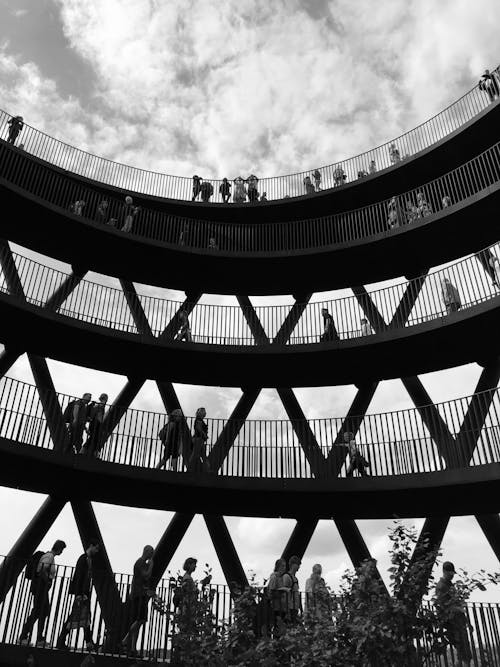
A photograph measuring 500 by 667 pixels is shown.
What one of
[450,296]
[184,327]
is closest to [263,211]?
[184,327]

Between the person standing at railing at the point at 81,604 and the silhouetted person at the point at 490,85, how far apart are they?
19.3m

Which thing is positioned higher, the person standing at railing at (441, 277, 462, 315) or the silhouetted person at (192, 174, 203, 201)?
the silhouetted person at (192, 174, 203, 201)

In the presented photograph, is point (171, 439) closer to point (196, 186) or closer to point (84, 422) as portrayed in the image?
point (84, 422)

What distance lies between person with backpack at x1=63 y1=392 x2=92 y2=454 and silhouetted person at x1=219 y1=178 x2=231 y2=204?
12.5m

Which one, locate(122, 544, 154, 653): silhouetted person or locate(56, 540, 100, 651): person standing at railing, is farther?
locate(122, 544, 154, 653): silhouetted person

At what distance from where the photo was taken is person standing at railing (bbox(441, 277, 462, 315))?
1942cm

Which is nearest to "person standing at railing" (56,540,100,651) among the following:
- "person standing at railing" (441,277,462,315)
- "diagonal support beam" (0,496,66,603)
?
"diagonal support beam" (0,496,66,603)

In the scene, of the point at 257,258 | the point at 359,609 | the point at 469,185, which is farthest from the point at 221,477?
the point at 469,185

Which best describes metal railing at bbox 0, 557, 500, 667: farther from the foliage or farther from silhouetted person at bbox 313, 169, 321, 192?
silhouetted person at bbox 313, 169, 321, 192

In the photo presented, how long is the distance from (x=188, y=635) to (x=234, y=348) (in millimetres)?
12008

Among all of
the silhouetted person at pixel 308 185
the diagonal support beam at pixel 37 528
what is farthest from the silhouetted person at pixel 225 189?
the diagonal support beam at pixel 37 528

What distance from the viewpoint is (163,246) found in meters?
22.8

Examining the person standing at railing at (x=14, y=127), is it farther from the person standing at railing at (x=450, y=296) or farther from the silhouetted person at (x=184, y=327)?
the person standing at railing at (x=450, y=296)

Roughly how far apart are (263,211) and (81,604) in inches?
662
